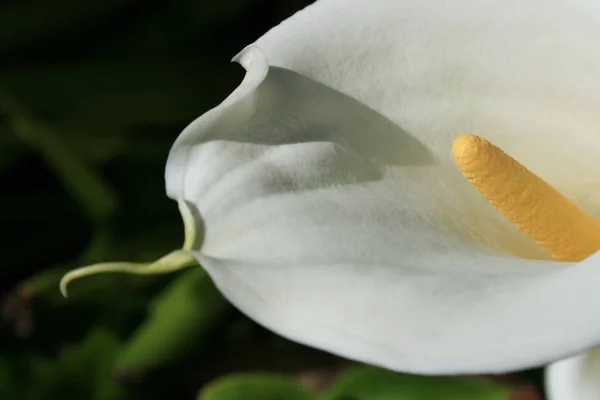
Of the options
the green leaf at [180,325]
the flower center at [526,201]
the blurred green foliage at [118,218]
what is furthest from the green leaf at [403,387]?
the flower center at [526,201]

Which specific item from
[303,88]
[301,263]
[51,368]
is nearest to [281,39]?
[303,88]

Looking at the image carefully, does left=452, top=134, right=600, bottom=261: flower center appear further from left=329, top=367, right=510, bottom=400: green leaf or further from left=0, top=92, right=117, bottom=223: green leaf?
left=0, top=92, right=117, bottom=223: green leaf

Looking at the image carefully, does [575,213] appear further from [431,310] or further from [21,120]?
[21,120]

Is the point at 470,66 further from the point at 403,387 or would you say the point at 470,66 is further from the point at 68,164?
the point at 68,164

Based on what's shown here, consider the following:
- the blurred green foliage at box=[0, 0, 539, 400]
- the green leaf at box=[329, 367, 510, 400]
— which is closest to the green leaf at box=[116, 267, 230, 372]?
the blurred green foliage at box=[0, 0, 539, 400]

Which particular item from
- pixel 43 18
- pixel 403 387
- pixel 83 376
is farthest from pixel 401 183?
pixel 43 18

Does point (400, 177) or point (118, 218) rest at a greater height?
point (400, 177)
